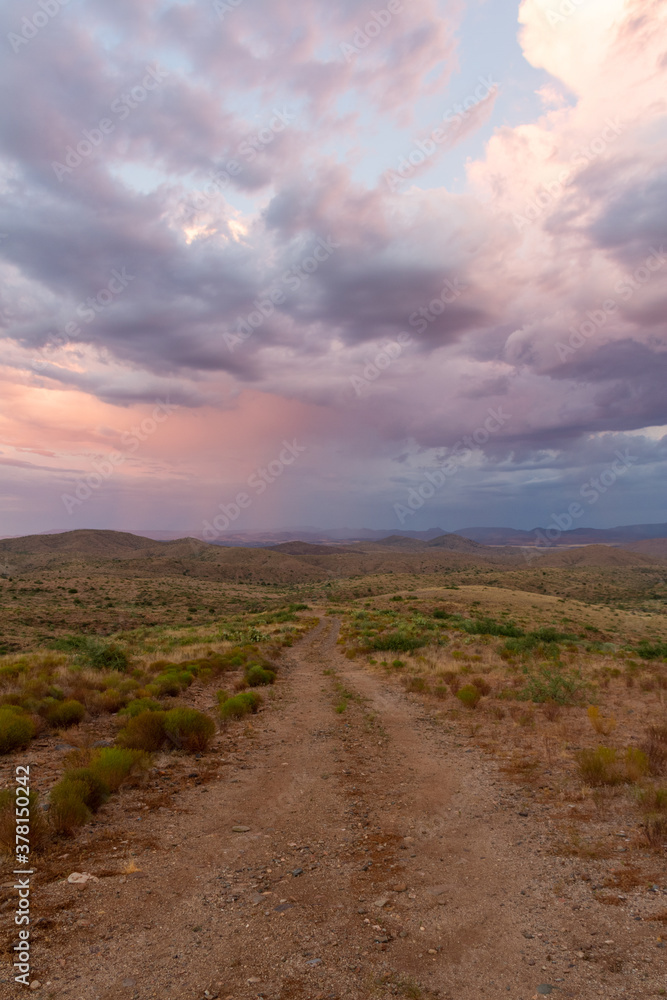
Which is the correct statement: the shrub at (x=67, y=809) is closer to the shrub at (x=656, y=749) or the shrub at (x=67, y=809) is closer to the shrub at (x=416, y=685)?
A: the shrub at (x=656, y=749)

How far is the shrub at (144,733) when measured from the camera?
10711 millimetres

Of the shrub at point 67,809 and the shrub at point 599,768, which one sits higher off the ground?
the shrub at point 67,809

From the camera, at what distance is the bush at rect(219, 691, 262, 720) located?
47.5 feet

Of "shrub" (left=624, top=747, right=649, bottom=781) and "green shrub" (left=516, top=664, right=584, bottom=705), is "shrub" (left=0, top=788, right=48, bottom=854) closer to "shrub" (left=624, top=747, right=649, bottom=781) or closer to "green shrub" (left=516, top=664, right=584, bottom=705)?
"shrub" (left=624, top=747, right=649, bottom=781)

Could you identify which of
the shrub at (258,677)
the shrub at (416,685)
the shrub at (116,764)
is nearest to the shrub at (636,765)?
the shrub at (416,685)

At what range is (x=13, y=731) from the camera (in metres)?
10.5

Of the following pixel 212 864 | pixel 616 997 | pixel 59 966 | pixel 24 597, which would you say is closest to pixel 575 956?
pixel 616 997

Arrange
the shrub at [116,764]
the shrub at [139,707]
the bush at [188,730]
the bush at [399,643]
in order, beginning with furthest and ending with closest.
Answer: the bush at [399,643] < the shrub at [139,707] < the bush at [188,730] < the shrub at [116,764]

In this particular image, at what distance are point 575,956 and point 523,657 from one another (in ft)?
71.4

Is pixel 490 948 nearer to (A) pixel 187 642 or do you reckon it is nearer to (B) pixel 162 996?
(B) pixel 162 996

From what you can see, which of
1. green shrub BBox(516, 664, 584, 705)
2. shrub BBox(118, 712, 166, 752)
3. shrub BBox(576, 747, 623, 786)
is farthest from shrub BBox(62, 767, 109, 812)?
green shrub BBox(516, 664, 584, 705)

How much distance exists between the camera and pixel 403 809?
28.4 ft

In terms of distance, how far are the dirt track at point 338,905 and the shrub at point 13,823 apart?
60 centimetres

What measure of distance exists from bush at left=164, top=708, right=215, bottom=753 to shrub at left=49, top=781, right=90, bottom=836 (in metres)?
3.65
